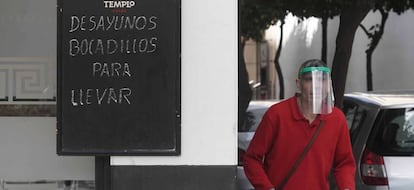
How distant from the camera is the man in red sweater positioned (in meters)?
4.08

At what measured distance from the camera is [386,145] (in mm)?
5715

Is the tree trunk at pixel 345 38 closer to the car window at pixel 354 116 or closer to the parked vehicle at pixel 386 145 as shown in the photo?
the car window at pixel 354 116

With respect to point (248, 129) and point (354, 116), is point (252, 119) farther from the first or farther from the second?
point (354, 116)

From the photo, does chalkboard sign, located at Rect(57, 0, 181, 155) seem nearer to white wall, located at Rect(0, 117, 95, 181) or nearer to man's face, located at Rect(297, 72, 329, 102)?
man's face, located at Rect(297, 72, 329, 102)

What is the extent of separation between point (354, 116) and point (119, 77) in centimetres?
327

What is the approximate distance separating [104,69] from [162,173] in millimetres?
707

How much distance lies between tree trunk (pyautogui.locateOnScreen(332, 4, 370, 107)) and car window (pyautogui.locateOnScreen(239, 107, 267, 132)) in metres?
1.52

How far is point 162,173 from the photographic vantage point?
13.6 ft

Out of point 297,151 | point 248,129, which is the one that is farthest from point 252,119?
point 297,151

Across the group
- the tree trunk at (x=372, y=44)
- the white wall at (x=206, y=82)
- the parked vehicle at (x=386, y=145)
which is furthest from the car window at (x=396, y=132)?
the tree trunk at (x=372, y=44)

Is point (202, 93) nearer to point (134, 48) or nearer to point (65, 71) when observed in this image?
point (134, 48)

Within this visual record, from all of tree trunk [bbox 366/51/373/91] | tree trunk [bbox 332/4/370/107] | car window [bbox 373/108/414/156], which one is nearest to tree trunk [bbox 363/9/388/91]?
tree trunk [bbox 366/51/373/91]

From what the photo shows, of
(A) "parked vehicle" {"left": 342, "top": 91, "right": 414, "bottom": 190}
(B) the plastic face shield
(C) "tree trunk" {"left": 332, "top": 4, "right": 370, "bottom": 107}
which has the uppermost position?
(C) "tree trunk" {"left": 332, "top": 4, "right": 370, "bottom": 107}

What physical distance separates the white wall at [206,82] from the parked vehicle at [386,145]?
75.6 inches
